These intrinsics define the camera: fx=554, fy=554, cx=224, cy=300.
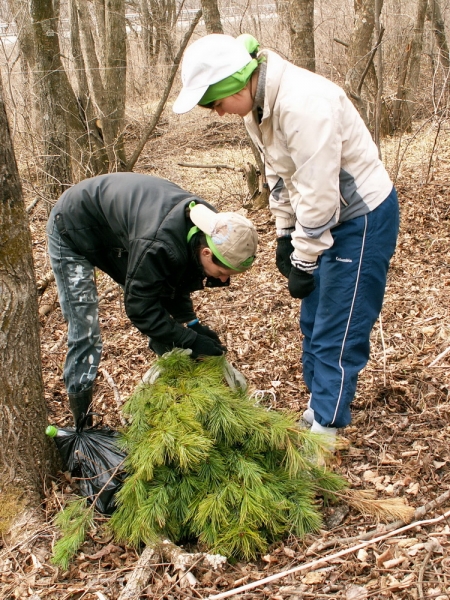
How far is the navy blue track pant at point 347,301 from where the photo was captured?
2723mm

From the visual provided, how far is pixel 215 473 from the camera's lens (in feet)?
8.11

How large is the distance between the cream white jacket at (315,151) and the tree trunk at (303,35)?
4.93m

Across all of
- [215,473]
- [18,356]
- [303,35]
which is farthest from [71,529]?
[303,35]

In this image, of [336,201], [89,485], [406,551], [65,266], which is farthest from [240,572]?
[65,266]

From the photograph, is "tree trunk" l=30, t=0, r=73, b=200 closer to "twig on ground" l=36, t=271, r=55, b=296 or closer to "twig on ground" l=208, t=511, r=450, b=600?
"twig on ground" l=36, t=271, r=55, b=296

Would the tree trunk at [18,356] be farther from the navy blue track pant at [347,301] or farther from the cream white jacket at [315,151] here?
the navy blue track pant at [347,301]

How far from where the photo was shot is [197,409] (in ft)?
8.19

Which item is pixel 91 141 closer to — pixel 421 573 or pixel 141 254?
pixel 141 254

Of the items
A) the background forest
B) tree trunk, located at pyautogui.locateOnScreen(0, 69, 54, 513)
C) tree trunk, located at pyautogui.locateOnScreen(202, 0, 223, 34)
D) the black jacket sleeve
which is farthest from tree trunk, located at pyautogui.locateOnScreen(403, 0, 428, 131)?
tree trunk, located at pyautogui.locateOnScreen(0, 69, 54, 513)

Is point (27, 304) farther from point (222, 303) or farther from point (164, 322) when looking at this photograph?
point (222, 303)

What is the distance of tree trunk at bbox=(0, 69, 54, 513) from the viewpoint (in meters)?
2.55

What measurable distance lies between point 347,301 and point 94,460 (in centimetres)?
155

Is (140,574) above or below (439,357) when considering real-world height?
above

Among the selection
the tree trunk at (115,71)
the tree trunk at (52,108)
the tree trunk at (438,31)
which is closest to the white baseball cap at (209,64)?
the tree trunk at (52,108)
